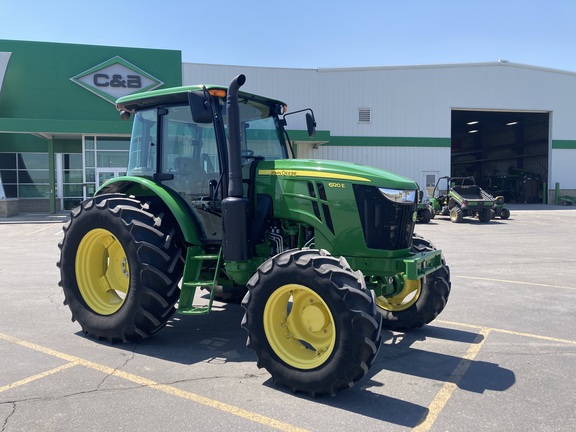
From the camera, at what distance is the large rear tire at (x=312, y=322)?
11.7ft

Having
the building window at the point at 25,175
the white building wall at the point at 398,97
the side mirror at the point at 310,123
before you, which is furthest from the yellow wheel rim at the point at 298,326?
the building window at the point at 25,175

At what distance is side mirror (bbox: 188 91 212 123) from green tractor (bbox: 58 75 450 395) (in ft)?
0.04

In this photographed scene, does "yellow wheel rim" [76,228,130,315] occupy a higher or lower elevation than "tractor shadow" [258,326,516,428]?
higher

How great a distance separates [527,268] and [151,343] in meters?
7.86

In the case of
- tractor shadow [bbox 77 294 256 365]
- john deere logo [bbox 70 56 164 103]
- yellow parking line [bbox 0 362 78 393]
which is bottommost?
tractor shadow [bbox 77 294 256 365]

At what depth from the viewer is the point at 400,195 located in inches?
173

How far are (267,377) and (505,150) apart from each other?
152 ft

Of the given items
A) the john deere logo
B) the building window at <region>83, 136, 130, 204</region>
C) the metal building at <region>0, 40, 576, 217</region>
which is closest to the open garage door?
the metal building at <region>0, 40, 576, 217</region>

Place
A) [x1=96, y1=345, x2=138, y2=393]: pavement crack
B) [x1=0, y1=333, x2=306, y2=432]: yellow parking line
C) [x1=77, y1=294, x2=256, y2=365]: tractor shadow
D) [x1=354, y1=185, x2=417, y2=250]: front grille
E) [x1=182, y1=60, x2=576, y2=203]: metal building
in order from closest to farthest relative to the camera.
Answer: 1. [x1=0, y1=333, x2=306, y2=432]: yellow parking line
2. [x1=96, y1=345, x2=138, y2=393]: pavement crack
3. [x1=354, y1=185, x2=417, y2=250]: front grille
4. [x1=77, y1=294, x2=256, y2=365]: tractor shadow
5. [x1=182, y1=60, x2=576, y2=203]: metal building

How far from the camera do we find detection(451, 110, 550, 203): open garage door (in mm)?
37500

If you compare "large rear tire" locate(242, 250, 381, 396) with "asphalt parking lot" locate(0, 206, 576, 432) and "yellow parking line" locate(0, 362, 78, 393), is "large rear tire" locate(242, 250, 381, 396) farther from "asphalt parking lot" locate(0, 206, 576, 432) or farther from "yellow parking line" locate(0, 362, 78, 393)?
"yellow parking line" locate(0, 362, 78, 393)

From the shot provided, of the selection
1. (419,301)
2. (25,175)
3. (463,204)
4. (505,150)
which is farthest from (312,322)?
(505,150)

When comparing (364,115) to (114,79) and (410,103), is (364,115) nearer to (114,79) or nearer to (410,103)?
(410,103)

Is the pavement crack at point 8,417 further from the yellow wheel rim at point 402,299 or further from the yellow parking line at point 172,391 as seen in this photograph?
the yellow wheel rim at point 402,299
